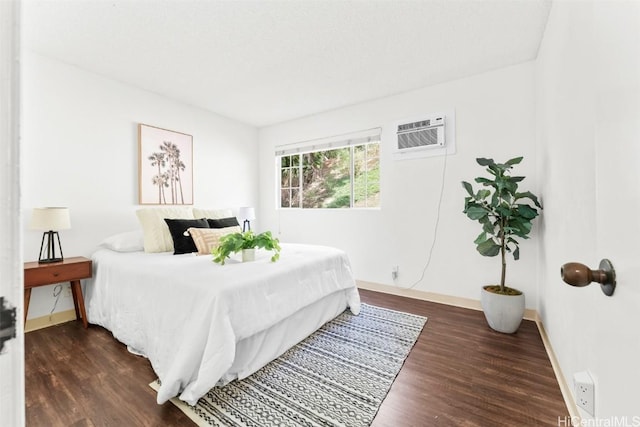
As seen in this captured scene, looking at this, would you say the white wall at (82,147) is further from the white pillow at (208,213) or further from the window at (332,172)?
the window at (332,172)

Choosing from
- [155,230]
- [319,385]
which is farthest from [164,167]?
[319,385]

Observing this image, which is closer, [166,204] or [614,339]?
[614,339]

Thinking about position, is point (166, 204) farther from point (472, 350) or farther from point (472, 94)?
point (472, 94)

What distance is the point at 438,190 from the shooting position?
123 inches

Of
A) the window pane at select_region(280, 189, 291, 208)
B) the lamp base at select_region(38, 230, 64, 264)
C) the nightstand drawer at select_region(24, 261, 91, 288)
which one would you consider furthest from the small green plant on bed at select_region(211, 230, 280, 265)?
the window pane at select_region(280, 189, 291, 208)

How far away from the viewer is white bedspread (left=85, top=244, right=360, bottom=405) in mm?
1529

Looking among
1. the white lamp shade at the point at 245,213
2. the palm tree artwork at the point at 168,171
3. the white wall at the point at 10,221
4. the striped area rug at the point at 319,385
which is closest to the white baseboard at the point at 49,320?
the palm tree artwork at the point at 168,171

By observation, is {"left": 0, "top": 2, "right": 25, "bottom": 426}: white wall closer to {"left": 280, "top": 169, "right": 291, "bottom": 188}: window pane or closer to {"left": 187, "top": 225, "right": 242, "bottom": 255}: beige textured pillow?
{"left": 187, "top": 225, "right": 242, "bottom": 255}: beige textured pillow

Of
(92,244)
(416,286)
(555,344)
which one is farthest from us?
Result: (416,286)

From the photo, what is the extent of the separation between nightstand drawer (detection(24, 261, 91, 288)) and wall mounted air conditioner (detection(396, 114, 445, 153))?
11.4ft

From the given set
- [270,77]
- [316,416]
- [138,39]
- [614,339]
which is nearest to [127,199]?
[138,39]

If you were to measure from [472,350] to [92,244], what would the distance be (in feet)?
12.0

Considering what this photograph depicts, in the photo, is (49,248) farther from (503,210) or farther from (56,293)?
(503,210)

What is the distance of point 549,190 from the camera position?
6.75 feet
